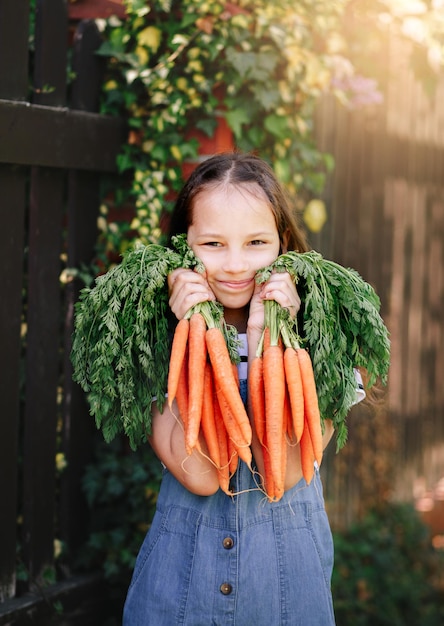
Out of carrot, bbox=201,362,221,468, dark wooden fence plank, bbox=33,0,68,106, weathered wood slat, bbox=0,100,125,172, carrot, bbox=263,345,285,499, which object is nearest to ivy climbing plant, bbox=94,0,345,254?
weathered wood slat, bbox=0,100,125,172

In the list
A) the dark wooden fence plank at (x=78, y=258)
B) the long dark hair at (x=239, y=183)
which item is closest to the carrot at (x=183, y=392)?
the long dark hair at (x=239, y=183)

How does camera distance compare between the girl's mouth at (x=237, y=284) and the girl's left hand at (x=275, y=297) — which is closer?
the girl's left hand at (x=275, y=297)

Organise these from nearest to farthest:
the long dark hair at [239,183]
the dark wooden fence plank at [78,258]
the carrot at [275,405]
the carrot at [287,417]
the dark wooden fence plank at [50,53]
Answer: the carrot at [275,405] < the carrot at [287,417] < the long dark hair at [239,183] < the dark wooden fence plank at [50,53] < the dark wooden fence plank at [78,258]

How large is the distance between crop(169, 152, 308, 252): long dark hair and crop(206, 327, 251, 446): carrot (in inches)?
16.0

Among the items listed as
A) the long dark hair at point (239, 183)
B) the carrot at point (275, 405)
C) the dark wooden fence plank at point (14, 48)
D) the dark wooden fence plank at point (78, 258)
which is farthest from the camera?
the dark wooden fence plank at point (78, 258)

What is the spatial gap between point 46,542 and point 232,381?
138cm

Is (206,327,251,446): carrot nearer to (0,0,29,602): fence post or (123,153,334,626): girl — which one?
(123,153,334,626): girl

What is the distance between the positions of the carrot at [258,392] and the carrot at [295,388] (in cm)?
8

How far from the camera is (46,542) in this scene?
10.3 feet

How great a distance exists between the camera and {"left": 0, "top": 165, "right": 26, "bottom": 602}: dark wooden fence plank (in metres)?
2.93

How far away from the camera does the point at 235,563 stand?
221cm

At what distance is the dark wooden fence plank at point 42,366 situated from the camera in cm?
306

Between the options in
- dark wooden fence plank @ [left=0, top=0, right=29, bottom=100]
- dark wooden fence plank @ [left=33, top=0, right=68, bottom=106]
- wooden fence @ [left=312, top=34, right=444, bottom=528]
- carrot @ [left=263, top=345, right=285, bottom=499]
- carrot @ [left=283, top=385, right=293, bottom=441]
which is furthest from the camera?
wooden fence @ [left=312, top=34, right=444, bottom=528]

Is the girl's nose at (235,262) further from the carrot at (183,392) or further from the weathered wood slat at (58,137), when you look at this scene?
the weathered wood slat at (58,137)
